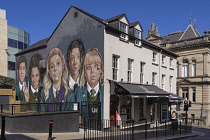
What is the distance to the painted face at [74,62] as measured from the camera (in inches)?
736

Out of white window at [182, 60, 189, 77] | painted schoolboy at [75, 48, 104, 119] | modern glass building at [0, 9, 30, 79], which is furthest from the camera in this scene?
modern glass building at [0, 9, 30, 79]

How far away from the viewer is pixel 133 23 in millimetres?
20828

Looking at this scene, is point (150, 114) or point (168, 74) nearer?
point (150, 114)

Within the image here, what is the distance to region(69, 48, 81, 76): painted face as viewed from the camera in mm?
18703

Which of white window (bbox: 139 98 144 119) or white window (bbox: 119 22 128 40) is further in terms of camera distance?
white window (bbox: 139 98 144 119)

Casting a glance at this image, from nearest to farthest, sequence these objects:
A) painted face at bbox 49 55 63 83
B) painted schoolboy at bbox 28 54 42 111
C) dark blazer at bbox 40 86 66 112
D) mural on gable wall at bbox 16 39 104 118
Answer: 1. mural on gable wall at bbox 16 39 104 118
2. dark blazer at bbox 40 86 66 112
3. painted face at bbox 49 55 63 83
4. painted schoolboy at bbox 28 54 42 111

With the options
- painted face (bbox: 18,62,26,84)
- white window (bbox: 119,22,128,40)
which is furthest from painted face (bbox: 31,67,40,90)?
white window (bbox: 119,22,128,40)

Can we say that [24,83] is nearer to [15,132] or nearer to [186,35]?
[15,132]

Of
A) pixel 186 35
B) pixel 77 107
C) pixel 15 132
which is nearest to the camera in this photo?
pixel 15 132

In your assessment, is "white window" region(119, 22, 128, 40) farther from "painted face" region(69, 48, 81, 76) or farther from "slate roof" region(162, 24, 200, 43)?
"slate roof" region(162, 24, 200, 43)

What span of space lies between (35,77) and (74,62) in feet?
23.6

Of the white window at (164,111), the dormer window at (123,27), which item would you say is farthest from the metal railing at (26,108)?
the white window at (164,111)

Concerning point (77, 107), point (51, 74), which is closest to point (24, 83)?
point (51, 74)

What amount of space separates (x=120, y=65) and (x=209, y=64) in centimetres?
2306
